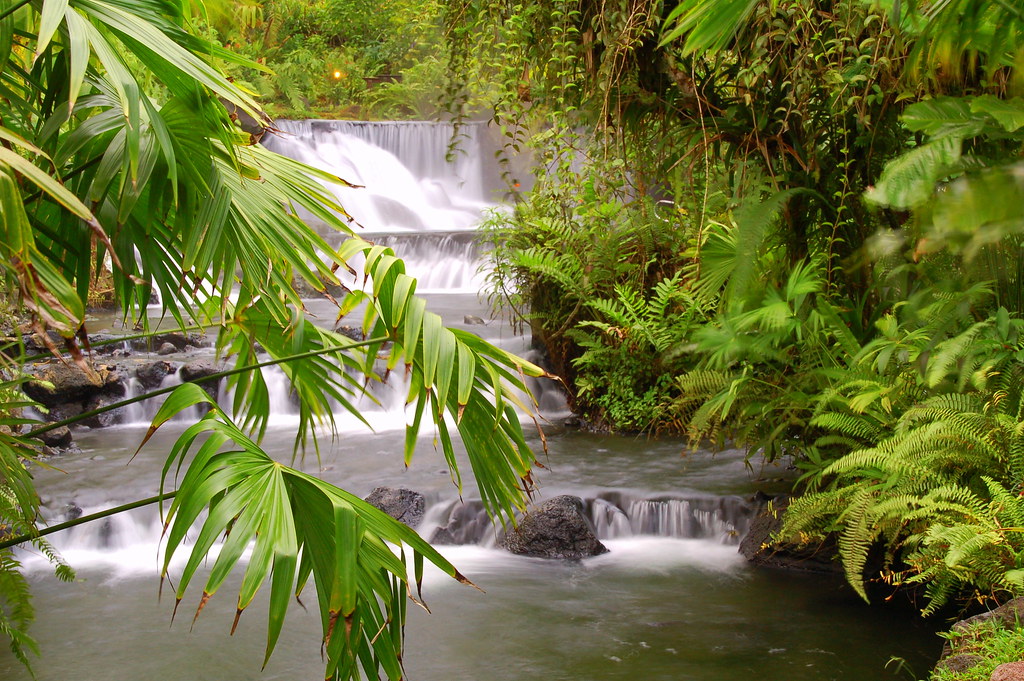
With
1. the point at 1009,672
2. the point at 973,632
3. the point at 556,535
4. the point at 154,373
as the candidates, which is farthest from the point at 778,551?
the point at 154,373

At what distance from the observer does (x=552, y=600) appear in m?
5.20

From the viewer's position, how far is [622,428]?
8.05 m

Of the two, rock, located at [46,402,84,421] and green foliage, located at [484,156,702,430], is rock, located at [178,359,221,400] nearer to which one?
rock, located at [46,402,84,421]

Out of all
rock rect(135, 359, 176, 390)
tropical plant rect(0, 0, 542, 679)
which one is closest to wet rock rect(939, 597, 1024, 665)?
tropical plant rect(0, 0, 542, 679)

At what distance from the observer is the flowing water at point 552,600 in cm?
446

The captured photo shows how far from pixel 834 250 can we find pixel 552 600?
8.72 ft

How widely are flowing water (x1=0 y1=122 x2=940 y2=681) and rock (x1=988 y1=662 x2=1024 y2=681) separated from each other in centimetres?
156

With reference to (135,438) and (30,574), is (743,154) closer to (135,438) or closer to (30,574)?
(30,574)

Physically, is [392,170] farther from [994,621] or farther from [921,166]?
[921,166]

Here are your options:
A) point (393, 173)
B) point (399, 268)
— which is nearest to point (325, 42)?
point (393, 173)

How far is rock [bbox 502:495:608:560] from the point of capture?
584cm

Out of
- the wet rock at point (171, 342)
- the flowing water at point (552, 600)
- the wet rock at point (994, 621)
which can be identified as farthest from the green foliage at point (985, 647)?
the wet rock at point (171, 342)

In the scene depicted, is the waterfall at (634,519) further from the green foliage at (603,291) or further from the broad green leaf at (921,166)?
the broad green leaf at (921,166)

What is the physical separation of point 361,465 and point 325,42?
1711 centimetres
